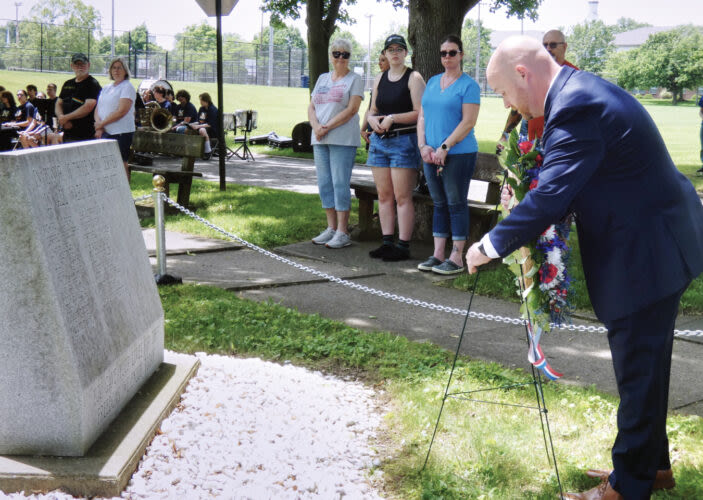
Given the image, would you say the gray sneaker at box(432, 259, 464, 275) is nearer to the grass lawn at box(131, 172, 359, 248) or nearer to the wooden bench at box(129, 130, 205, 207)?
the grass lawn at box(131, 172, 359, 248)

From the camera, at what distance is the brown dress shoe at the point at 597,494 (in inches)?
130

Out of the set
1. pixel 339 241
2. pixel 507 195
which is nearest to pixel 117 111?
pixel 339 241

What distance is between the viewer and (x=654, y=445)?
10.3 ft

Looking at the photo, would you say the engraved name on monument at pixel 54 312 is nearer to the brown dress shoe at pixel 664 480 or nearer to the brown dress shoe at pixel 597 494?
the brown dress shoe at pixel 597 494

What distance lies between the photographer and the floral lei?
10.8 feet

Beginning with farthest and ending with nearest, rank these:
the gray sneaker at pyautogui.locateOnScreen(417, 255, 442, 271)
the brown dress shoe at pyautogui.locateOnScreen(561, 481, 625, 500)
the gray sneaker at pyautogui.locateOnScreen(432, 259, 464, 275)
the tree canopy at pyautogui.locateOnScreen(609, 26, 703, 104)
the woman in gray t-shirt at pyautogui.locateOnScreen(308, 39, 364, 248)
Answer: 1. the tree canopy at pyautogui.locateOnScreen(609, 26, 703, 104)
2. the woman in gray t-shirt at pyautogui.locateOnScreen(308, 39, 364, 248)
3. the gray sneaker at pyautogui.locateOnScreen(417, 255, 442, 271)
4. the gray sneaker at pyautogui.locateOnScreen(432, 259, 464, 275)
5. the brown dress shoe at pyautogui.locateOnScreen(561, 481, 625, 500)

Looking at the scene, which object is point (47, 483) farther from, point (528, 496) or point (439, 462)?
point (528, 496)

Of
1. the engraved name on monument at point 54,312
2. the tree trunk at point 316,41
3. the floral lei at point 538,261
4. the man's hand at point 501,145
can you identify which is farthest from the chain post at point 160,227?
the tree trunk at point 316,41

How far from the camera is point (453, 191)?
7.52m

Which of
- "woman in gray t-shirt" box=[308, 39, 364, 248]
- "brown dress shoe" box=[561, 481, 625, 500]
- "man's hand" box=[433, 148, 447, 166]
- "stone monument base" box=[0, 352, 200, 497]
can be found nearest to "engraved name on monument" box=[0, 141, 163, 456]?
"stone monument base" box=[0, 352, 200, 497]

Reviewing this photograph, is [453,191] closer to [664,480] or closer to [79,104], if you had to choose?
[664,480]

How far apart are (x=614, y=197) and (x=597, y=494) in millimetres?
1318

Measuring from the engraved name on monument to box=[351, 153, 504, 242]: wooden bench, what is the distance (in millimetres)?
4970

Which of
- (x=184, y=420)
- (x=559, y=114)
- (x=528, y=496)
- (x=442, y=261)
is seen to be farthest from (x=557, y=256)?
(x=442, y=261)
